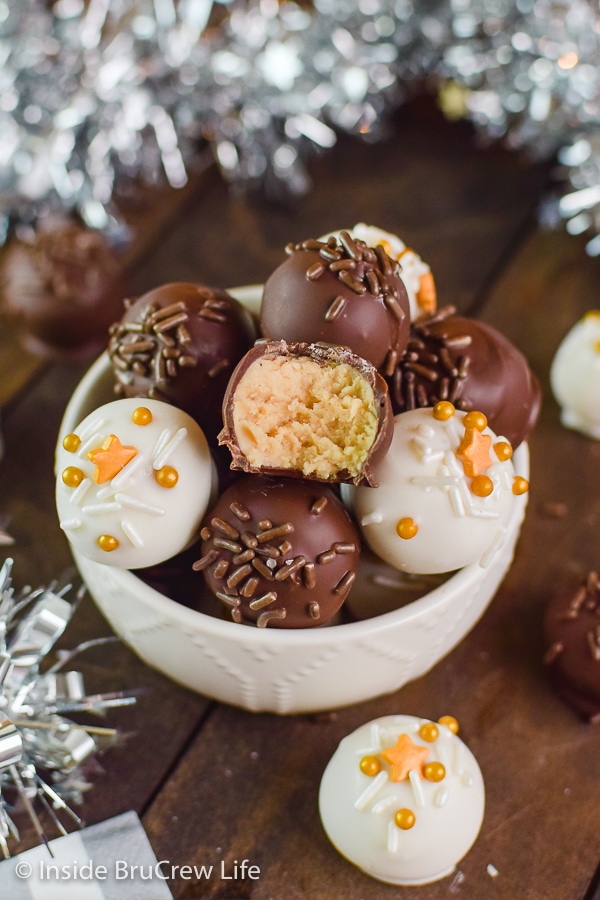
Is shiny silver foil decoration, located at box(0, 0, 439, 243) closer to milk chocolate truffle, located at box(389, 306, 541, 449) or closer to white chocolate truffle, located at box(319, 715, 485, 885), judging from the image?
milk chocolate truffle, located at box(389, 306, 541, 449)

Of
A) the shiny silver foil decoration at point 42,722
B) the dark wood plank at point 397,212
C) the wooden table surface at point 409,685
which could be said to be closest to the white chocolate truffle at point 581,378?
the wooden table surface at point 409,685

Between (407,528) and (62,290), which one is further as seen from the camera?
(62,290)

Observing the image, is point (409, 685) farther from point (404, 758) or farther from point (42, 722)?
point (42, 722)

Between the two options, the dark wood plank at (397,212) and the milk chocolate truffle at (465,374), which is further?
the dark wood plank at (397,212)

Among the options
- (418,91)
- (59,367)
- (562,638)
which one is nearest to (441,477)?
(562,638)

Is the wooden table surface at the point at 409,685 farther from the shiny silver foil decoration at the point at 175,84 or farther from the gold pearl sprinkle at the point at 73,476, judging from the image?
the gold pearl sprinkle at the point at 73,476

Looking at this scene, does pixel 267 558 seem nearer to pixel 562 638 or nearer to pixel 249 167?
pixel 562 638

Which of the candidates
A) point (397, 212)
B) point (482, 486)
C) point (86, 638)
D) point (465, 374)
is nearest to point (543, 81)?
point (397, 212)
